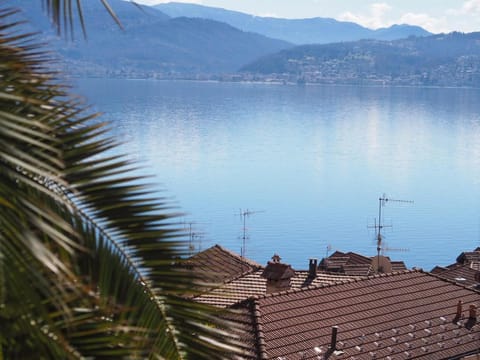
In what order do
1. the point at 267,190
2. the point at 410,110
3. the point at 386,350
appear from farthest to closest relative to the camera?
the point at 410,110 → the point at 267,190 → the point at 386,350

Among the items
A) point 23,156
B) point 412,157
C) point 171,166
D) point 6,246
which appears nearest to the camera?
point 6,246

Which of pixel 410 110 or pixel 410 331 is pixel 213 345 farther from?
pixel 410 110

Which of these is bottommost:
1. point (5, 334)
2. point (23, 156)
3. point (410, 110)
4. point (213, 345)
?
point (410, 110)

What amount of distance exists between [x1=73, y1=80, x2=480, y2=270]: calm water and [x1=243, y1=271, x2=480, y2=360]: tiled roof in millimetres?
4249

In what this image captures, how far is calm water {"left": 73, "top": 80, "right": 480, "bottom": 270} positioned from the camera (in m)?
45.8

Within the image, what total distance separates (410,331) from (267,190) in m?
44.5

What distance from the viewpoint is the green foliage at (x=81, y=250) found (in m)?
1.62

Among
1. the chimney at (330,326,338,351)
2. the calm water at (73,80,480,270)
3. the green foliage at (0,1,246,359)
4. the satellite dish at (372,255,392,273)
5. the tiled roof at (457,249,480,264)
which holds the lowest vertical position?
the calm water at (73,80,480,270)

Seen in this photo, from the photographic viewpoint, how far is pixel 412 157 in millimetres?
75875

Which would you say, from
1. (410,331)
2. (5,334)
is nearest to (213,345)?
(5,334)

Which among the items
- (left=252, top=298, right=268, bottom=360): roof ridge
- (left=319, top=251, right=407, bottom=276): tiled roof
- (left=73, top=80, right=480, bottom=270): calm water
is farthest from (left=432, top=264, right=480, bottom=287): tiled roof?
(left=252, top=298, right=268, bottom=360): roof ridge

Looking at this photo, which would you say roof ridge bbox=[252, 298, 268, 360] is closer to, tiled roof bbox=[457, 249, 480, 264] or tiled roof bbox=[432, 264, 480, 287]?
tiled roof bbox=[432, 264, 480, 287]

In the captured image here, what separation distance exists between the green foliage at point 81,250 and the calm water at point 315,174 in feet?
43.0

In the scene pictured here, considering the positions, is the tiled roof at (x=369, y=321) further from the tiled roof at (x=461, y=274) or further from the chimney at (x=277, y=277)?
the tiled roof at (x=461, y=274)
